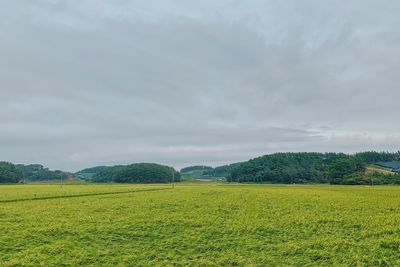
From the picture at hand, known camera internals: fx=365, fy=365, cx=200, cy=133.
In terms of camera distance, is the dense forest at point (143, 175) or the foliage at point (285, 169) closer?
the foliage at point (285, 169)

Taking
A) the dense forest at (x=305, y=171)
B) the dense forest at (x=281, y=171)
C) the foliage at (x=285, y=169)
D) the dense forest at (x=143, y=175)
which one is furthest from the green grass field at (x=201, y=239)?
the dense forest at (x=143, y=175)

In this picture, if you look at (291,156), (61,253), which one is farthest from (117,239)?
(291,156)

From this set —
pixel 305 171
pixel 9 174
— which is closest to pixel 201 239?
pixel 305 171

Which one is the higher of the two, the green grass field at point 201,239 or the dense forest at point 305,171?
the dense forest at point 305,171

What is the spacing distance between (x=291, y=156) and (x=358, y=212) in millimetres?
152131

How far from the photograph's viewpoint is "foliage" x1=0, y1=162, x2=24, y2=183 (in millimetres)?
149250

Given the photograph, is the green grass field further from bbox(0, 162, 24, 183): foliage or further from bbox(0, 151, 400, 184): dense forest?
bbox(0, 162, 24, 183): foliage

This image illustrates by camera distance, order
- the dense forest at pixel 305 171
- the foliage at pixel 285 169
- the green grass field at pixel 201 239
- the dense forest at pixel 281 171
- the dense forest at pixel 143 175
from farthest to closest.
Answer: the dense forest at pixel 143 175 → the foliage at pixel 285 169 → the dense forest at pixel 281 171 → the dense forest at pixel 305 171 → the green grass field at pixel 201 239

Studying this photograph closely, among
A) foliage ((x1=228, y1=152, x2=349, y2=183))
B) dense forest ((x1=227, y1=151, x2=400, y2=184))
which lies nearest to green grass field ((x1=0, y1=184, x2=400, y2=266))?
dense forest ((x1=227, y1=151, x2=400, y2=184))

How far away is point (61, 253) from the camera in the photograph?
1614 centimetres

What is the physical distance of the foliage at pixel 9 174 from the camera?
490 feet

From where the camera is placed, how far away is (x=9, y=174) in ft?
492

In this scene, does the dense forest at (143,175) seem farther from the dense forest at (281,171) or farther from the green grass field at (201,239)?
the green grass field at (201,239)

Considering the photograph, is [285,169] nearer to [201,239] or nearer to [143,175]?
[143,175]
